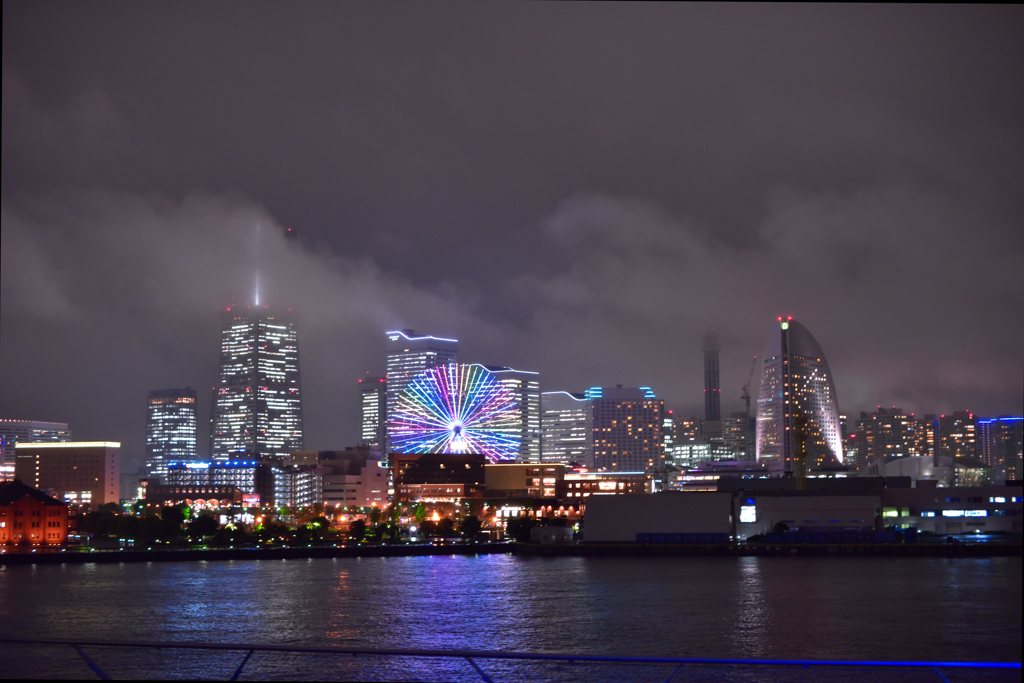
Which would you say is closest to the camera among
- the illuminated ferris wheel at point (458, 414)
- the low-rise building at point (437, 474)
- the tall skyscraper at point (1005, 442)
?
the tall skyscraper at point (1005, 442)

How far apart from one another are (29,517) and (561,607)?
79.8ft

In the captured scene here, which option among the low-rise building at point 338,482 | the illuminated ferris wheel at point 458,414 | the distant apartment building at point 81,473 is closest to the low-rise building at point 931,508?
the illuminated ferris wheel at point 458,414

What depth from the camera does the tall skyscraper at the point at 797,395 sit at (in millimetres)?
61656

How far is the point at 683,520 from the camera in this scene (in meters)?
32.1

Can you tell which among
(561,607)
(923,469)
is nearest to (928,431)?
(561,607)

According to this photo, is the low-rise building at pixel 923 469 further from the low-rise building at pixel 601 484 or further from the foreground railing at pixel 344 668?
the foreground railing at pixel 344 668

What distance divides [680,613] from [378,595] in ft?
21.8

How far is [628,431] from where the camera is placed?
8744 centimetres

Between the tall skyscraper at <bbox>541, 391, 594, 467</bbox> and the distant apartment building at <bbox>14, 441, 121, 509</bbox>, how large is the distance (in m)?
49.8

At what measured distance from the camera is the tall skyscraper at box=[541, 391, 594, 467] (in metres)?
92.6

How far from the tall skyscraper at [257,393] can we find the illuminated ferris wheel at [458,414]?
163 feet

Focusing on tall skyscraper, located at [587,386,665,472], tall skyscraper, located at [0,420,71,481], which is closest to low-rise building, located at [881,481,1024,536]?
tall skyscraper, located at [0,420,71,481]

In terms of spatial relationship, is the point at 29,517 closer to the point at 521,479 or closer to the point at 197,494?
the point at 197,494

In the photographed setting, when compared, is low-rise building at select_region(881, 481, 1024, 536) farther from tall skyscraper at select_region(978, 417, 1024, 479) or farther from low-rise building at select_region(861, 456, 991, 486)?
tall skyscraper at select_region(978, 417, 1024, 479)
